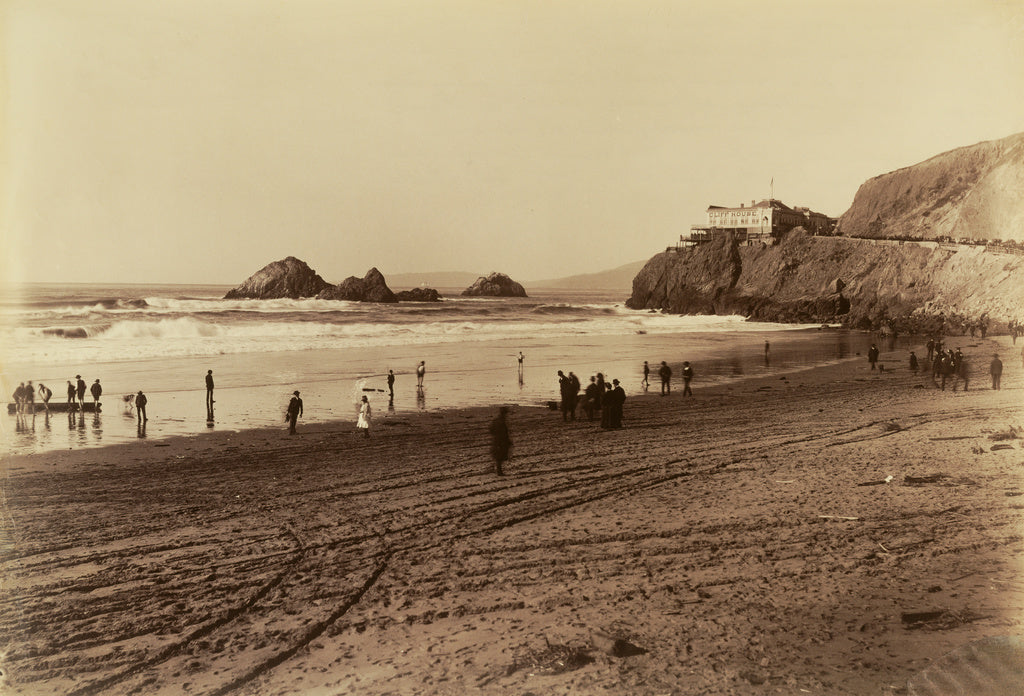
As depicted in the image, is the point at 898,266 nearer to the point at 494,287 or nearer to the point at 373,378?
the point at 373,378

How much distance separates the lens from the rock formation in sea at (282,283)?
9862cm

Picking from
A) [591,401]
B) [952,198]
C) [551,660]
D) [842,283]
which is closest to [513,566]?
[551,660]

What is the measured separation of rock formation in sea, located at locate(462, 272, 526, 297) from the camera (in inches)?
5433

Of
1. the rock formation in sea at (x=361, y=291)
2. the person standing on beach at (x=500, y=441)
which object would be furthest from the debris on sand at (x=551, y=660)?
the rock formation in sea at (x=361, y=291)

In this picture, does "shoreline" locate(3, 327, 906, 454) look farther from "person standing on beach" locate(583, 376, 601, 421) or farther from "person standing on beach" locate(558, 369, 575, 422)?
"person standing on beach" locate(583, 376, 601, 421)

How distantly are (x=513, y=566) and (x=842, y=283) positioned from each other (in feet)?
232

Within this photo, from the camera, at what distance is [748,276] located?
83.0 metres

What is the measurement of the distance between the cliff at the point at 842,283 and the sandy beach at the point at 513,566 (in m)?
42.0

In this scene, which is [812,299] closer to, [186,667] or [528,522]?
[528,522]

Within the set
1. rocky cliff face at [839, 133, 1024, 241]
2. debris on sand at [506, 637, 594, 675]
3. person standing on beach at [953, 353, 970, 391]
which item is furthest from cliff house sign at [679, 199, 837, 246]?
debris on sand at [506, 637, 594, 675]

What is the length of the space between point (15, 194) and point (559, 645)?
326 inches

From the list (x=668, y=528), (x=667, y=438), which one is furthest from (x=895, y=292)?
(x=668, y=528)

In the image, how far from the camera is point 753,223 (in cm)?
9825

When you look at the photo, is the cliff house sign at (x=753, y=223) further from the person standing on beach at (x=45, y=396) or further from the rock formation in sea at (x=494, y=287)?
the person standing on beach at (x=45, y=396)
